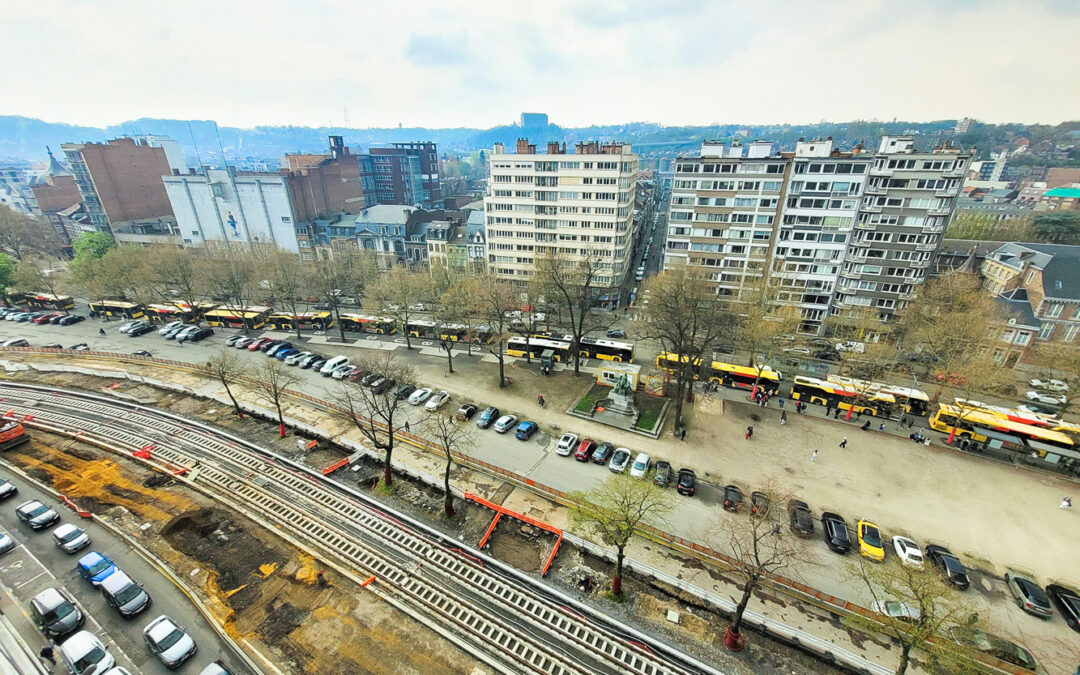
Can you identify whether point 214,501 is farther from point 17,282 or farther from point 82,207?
point 82,207

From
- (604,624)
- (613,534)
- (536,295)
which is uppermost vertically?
(536,295)

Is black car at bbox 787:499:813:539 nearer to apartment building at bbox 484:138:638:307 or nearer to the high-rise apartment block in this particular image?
the high-rise apartment block

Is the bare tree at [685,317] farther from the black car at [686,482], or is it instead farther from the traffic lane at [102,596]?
the traffic lane at [102,596]

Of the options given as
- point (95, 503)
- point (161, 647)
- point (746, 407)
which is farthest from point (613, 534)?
point (95, 503)

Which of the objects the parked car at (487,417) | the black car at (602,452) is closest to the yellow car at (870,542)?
the black car at (602,452)

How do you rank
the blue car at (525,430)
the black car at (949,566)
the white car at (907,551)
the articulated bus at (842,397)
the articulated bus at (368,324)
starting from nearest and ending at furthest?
the black car at (949,566) < the white car at (907,551) < the blue car at (525,430) < the articulated bus at (842,397) < the articulated bus at (368,324)

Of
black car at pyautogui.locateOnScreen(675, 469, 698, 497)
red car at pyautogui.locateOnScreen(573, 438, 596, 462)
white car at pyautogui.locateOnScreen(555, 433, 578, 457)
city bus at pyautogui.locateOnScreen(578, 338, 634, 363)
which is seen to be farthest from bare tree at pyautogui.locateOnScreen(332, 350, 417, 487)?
city bus at pyautogui.locateOnScreen(578, 338, 634, 363)

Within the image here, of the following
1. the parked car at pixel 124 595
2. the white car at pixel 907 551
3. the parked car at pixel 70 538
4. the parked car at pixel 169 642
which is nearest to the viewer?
the parked car at pixel 169 642
